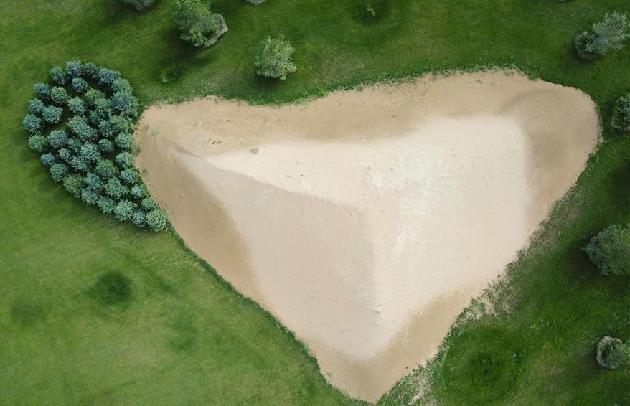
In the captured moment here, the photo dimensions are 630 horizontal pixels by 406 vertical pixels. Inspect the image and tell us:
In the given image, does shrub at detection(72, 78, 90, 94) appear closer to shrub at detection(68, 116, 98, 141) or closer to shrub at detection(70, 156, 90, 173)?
shrub at detection(68, 116, 98, 141)

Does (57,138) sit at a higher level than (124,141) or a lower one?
lower

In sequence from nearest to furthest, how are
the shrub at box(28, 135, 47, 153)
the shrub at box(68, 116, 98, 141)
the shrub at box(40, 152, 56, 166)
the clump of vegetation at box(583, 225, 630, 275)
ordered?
the clump of vegetation at box(583, 225, 630, 275), the shrub at box(68, 116, 98, 141), the shrub at box(40, 152, 56, 166), the shrub at box(28, 135, 47, 153)

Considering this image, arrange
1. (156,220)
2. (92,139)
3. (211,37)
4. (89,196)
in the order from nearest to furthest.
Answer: (156,220), (89,196), (92,139), (211,37)

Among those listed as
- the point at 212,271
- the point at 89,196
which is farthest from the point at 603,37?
the point at 89,196

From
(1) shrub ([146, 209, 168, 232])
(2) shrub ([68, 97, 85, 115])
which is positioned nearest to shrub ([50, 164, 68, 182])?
(2) shrub ([68, 97, 85, 115])

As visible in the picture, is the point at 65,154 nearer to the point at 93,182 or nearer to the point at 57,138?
the point at 57,138

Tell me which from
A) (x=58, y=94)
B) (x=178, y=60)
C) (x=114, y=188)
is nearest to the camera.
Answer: (x=114, y=188)

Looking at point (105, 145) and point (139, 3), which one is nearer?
point (105, 145)
